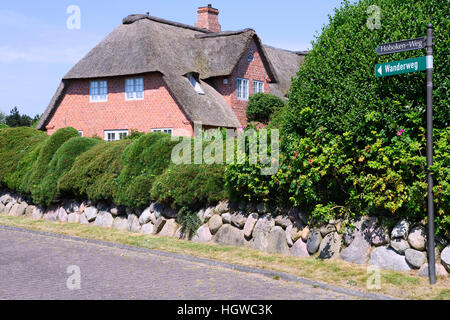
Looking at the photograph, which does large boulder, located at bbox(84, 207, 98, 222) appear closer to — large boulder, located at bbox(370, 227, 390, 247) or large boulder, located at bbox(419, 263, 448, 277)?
large boulder, located at bbox(370, 227, 390, 247)

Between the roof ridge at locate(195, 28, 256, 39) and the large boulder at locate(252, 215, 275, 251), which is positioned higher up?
the roof ridge at locate(195, 28, 256, 39)

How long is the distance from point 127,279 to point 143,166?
5.29m

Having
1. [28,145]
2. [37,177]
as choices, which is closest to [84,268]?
[37,177]

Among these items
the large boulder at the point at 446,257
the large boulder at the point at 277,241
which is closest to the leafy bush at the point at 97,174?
the large boulder at the point at 277,241

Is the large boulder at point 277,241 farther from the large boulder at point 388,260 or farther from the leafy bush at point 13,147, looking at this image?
the leafy bush at point 13,147

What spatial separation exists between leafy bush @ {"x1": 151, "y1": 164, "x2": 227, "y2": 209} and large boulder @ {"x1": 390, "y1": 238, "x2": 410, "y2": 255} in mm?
3913

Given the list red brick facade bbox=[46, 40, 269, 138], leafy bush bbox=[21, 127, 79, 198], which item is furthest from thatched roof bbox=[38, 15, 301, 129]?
leafy bush bbox=[21, 127, 79, 198]

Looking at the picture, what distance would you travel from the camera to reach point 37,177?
1641cm

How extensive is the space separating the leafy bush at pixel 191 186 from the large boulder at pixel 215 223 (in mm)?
383

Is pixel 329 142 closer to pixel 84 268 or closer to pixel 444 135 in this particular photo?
pixel 444 135

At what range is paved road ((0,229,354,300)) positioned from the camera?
7.62m

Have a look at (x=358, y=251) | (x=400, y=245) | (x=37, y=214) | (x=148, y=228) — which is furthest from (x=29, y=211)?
(x=400, y=245)

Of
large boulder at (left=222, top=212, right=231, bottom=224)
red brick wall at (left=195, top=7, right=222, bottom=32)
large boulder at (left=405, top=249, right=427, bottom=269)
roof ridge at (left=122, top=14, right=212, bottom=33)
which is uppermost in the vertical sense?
red brick wall at (left=195, top=7, right=222, bottom=32)

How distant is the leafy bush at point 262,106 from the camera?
3055cm
